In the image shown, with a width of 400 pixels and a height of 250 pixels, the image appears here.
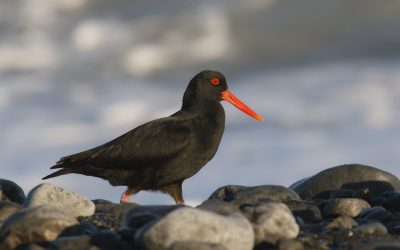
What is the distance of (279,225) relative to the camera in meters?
6.75

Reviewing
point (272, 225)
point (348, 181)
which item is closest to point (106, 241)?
point (272, 225)

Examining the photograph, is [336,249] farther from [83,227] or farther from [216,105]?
[216,105]

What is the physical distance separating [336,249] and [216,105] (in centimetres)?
468

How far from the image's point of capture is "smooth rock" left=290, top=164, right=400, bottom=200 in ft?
37.7

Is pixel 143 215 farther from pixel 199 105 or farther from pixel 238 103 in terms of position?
pixel 238 103

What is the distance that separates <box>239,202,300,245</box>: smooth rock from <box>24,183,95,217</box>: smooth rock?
6.74 ft

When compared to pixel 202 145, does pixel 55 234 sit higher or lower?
lower

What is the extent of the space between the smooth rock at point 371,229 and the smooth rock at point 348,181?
166 inches

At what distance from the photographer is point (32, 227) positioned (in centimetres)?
683

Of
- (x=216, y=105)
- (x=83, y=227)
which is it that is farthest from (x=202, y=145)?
(x=83, y=227)

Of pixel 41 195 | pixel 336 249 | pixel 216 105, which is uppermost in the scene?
pixel 216 105

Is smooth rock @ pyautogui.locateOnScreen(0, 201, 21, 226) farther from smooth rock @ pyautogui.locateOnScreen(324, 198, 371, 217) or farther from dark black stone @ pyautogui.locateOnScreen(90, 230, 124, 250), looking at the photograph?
smooth rock @ pyautogui.locateOnScreen(324, 198, 371, 217)

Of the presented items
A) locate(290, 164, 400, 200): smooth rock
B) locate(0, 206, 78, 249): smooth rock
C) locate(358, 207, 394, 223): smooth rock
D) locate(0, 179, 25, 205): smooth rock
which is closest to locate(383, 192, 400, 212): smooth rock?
locate(358, 207, 394, 223): smooth rock

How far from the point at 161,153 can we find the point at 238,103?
2155 millimetres
